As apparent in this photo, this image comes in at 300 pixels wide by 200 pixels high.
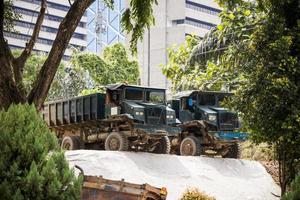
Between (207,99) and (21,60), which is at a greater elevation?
(21,60)

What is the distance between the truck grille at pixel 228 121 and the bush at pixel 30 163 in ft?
55.2

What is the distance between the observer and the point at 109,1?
33.8 feet

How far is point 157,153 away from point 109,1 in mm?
11588

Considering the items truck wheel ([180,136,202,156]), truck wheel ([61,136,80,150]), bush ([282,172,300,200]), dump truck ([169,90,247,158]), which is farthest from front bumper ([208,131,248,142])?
bush ([282,172,300,200])

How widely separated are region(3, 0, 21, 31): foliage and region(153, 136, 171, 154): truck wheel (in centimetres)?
1115

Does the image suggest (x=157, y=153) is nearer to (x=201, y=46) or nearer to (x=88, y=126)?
(x=88, y=126)

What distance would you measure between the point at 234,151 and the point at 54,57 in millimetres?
15344

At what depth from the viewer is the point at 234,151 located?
22.8 m

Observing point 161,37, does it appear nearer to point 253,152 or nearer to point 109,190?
point 253,152

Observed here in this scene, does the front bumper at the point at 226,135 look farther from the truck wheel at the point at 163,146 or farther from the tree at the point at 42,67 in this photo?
the tree at the point at 42,67

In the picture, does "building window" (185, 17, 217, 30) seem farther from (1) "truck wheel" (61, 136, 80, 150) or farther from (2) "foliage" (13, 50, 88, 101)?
(1) "truck wheel" (61, 136, 80, 150)

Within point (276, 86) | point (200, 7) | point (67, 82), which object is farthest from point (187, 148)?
point (200, 7)

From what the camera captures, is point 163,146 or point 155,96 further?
point 155,96

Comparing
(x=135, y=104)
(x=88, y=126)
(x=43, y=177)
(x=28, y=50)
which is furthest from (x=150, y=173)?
(x=43, y=177)
